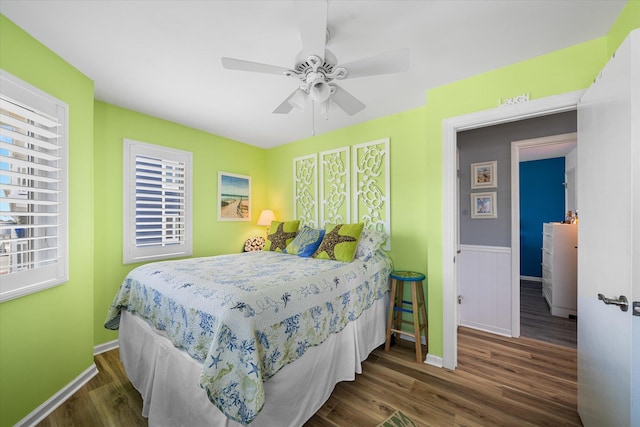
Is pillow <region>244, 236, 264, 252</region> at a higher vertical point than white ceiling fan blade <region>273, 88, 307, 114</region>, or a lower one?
lower

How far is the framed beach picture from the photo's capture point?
3648mm

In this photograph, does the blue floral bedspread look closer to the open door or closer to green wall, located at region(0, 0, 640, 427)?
green wall, located at region(0, 0, 640, 427)

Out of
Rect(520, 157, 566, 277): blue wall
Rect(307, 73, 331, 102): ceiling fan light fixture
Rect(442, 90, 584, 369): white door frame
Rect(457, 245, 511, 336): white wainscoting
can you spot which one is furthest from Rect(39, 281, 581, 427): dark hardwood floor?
Rect(520, 157, 566, 277): blue wall

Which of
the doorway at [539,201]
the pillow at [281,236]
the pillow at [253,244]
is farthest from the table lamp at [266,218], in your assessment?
the doorway at [539,201]

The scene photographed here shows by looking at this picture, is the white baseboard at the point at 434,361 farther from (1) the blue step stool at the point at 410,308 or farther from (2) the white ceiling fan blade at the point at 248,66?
(2) the white ceiling fan blade at the point at 248,66

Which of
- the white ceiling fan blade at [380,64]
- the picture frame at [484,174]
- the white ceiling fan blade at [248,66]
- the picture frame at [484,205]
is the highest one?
the white ceiling fan blade at [380,64]

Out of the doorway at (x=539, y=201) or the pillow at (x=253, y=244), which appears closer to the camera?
the pillow at (x=253, y=244)

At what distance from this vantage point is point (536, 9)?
1461 mm

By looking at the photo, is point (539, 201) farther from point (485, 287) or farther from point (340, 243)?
point (340, 243)

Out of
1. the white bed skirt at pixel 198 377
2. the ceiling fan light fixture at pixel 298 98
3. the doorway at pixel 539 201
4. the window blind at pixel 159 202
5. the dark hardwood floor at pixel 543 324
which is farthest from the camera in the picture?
the doorway at pixel 539 201

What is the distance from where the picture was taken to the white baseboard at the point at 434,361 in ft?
7.46

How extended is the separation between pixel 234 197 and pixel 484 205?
3.46 metres

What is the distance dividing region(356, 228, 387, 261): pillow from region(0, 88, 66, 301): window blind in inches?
98.1

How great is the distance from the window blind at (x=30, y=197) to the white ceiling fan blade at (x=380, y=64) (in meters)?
2.09
